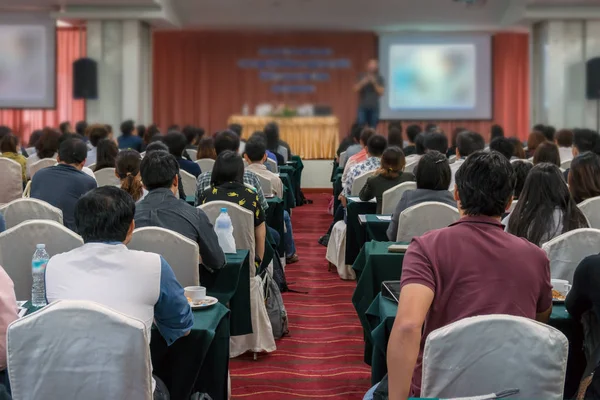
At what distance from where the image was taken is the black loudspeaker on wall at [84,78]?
45.9ft

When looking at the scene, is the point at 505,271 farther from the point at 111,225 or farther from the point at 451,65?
the point at 451,65


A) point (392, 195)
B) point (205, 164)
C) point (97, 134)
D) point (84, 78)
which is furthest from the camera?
point (84, 78)

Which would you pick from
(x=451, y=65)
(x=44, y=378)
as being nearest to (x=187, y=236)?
(x=44, y=378)

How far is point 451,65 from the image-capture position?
15805mm

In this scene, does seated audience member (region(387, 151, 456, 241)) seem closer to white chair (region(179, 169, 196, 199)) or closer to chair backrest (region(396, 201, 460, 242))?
chair backrest (region(396, 201, 460, 242))

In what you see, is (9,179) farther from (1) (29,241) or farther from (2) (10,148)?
(1) (29,241)

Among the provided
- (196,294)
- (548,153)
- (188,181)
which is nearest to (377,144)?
(188,181)

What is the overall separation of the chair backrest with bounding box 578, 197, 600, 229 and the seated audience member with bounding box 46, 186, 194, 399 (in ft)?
7.70

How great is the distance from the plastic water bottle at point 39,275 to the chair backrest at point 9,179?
3.01 meters

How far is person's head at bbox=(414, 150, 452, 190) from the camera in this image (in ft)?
14.7

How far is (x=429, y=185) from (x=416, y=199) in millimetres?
104

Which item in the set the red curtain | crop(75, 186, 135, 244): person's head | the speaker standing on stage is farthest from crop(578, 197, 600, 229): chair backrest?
the red curtain

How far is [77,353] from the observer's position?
7.08ft

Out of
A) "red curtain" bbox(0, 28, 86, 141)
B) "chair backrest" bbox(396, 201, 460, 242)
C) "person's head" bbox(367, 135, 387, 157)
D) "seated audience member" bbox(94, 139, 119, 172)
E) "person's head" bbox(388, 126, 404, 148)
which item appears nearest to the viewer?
"chair backrest" bbox(396, 201, 460, 242)
